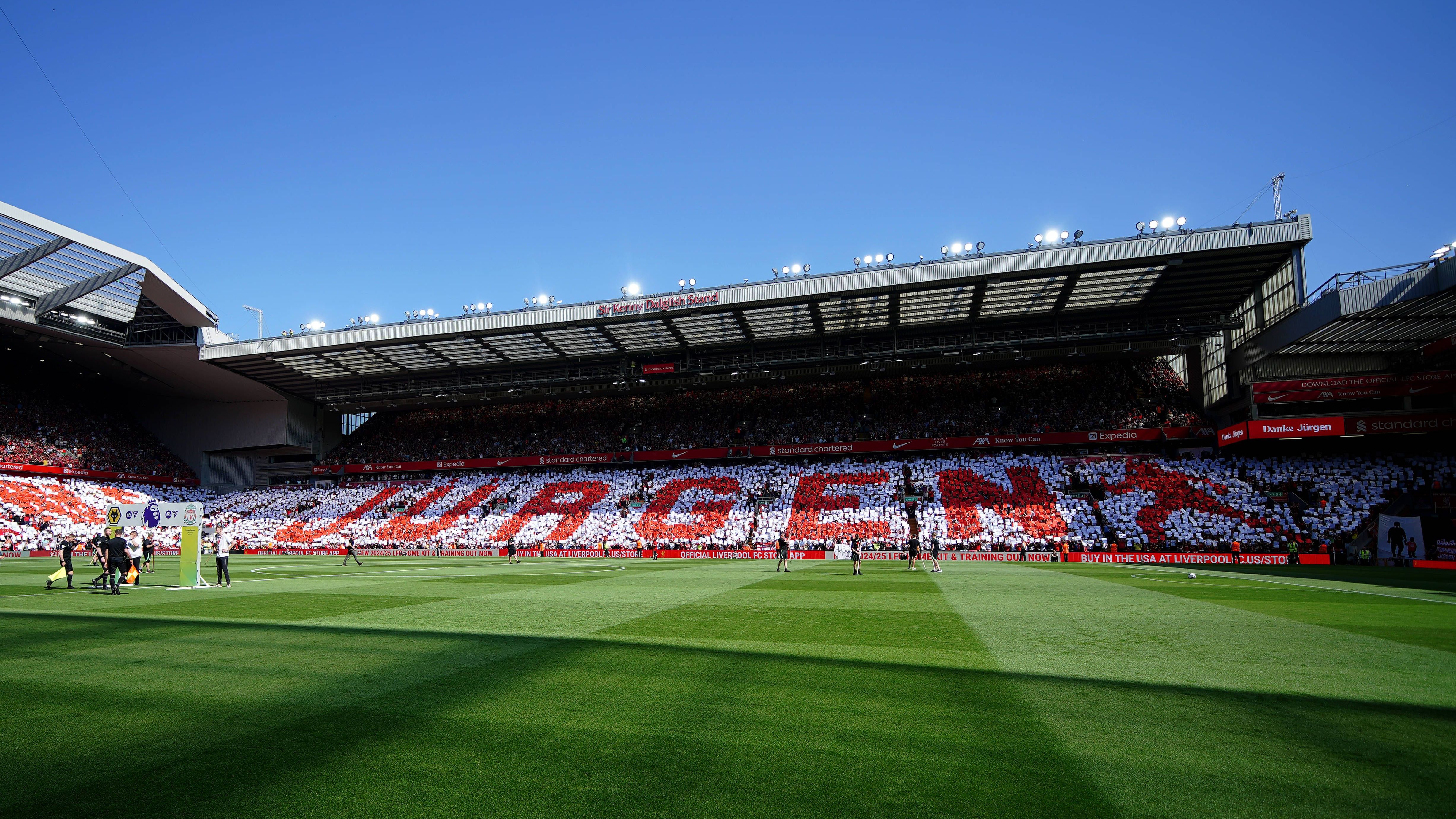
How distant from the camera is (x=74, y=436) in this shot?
5347 cm

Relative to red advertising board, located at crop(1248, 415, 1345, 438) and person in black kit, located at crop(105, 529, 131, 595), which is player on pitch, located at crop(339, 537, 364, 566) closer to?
person in black kit, located at crop(105, 529, 131, 595)

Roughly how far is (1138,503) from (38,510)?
65.5 metres

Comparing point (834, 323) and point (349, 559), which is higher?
point (834, 323)

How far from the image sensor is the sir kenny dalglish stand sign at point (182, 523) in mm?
18391

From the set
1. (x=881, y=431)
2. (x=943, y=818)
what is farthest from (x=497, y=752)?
(x=881, y=431)

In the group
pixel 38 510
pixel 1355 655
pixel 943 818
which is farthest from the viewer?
pixel 38 510

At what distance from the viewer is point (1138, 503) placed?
125ft

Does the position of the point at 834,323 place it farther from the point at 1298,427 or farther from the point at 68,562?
the point at 68,562

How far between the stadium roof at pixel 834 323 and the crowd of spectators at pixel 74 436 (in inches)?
495

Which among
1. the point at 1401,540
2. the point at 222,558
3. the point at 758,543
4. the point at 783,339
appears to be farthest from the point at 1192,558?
the point at 222,558

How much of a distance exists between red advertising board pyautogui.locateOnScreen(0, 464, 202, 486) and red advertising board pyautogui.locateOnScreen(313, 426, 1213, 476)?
35.5ft

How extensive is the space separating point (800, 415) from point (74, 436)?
55443 millimetres

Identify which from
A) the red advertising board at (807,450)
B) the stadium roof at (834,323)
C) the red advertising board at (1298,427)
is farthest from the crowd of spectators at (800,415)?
the red advertising board at (1298,427)

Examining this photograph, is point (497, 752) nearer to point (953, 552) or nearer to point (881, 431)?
point (953, 552)
